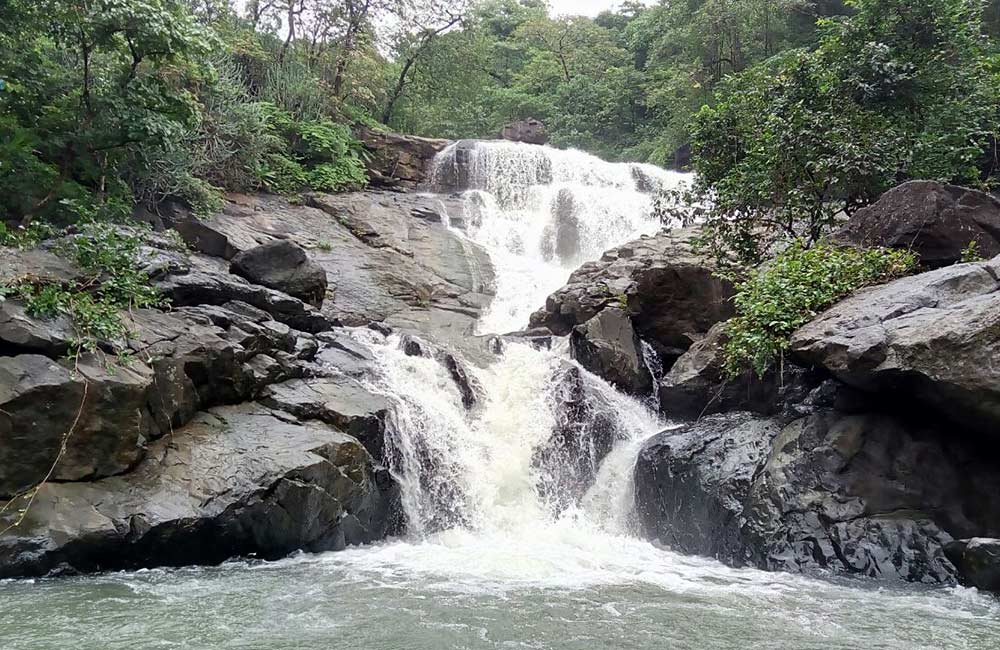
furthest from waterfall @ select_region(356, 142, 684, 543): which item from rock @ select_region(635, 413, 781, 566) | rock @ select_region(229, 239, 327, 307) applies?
rock @ select_region(229, 239, 327, 307)

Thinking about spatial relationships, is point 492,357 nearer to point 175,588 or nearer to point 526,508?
point 526,508

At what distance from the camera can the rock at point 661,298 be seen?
42.7ft

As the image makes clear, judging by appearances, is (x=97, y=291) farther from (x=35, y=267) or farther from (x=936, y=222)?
(x=936, y=222)

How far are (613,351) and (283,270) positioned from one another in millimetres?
5868

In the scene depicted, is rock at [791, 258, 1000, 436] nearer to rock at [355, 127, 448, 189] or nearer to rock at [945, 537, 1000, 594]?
rock at [945, 537, 1000, 594]

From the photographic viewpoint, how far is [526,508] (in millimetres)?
10148

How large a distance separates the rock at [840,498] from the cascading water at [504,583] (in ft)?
1.64

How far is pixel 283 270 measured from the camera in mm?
12289

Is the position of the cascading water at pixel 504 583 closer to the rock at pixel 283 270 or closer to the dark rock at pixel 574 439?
the dark rock at pixel 574 439

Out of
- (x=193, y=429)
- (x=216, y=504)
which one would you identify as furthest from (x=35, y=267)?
(x=216, y=504)

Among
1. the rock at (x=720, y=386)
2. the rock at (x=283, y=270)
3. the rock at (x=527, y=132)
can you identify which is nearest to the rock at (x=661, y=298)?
the rock at (x=720, y=386)

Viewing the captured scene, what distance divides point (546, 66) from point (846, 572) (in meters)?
33.1

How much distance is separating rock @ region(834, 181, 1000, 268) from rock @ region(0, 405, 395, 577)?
797 centimetres

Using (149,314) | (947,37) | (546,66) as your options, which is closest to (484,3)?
(546,66)
